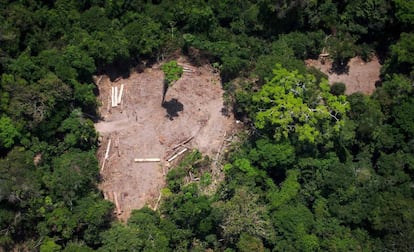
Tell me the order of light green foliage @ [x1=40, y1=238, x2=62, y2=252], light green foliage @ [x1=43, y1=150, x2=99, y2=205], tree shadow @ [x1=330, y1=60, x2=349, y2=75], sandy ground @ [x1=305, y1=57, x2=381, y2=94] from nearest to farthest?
1. light green foliage @ [x1=40, y1=238, x2=62, y2=252]
2. light green foliage @ [x1=43, y1=150, x2=99, y2=205]
3. sandy ground @ [x1=305, y1=57, x2=381, y2=94]
4. tree shadow @ [x1=330, y1=60, x2=349, y2=75]

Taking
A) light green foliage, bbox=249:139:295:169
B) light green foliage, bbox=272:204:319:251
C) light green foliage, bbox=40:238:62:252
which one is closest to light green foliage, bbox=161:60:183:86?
light green foliage, bbox=249:139:295:169

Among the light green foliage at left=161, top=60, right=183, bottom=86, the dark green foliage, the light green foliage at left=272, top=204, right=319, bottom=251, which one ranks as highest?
Result: the light green foliage at left=161, top=60, right=183, bottom=86

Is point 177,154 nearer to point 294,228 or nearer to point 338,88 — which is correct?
point 294,228

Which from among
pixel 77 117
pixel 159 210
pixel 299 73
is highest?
pixel 299 73

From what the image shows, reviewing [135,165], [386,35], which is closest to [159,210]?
[135,165]

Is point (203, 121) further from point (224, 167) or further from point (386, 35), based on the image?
point (386, 35)

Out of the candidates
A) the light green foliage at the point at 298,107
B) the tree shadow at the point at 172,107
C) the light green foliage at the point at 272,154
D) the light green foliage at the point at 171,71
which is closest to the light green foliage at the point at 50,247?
the tree shadow at the point at 172,107

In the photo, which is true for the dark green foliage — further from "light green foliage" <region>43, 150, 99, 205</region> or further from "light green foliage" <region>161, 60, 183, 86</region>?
"light green foliage" <region>43, 150, 99, 205</region>

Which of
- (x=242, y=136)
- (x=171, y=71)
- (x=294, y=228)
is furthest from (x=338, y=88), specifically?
(x=171, y=71)
